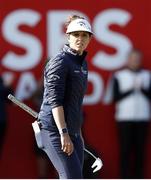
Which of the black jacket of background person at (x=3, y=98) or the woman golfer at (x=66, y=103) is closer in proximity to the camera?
the woman golfer at (x=66, y=103)

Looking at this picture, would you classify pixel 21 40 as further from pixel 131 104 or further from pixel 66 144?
pixel 66 144

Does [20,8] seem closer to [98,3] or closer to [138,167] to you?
[98,3]

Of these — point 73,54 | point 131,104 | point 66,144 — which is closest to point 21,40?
point 131,104

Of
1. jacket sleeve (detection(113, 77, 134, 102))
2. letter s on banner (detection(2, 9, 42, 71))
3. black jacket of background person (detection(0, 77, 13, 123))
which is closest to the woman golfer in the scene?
black jacket of background person (detection(0, 77, 13, 123))

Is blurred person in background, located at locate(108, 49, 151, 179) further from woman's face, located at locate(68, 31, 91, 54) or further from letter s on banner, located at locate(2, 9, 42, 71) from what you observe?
woman's face, located at locate(68, 31, 91, 54)

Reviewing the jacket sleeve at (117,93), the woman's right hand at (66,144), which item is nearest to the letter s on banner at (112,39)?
the jacket sleeve at (117,93)

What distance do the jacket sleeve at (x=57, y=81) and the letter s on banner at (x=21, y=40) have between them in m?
4.96

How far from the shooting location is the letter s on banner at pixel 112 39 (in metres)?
10.6

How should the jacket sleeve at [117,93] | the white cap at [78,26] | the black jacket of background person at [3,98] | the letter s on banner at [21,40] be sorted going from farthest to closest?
the letter s on banner at [21,40] → the jacket sleeve at [117,93] → the black jacket of background person at [3,98] → the white cap at [78,26]

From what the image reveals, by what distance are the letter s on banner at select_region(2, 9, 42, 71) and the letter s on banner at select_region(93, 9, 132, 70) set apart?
81 centimetres

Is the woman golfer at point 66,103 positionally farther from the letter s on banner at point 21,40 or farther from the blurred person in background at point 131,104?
the letter s on banner at point 21,40

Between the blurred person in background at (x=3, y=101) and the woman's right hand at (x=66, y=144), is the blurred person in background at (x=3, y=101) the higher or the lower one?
the lower one

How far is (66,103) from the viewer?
564 cm

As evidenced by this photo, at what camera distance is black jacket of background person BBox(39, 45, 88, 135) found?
5.54m
